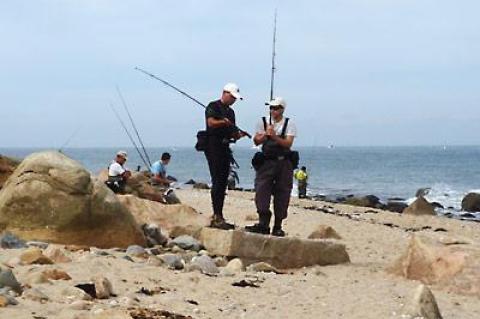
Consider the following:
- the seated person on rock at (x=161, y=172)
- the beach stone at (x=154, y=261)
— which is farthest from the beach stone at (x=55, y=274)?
the seated person on rock at (x=161, y=172)

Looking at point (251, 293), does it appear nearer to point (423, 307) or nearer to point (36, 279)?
point (423, 307)

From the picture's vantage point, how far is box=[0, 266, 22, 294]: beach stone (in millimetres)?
5703

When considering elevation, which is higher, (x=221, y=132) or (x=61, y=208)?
(x=221, y=132)

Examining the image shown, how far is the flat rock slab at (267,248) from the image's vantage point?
28.0ft

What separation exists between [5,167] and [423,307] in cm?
755

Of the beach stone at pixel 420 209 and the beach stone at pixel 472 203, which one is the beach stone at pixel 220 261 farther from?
the beach stone at pixel 472 203

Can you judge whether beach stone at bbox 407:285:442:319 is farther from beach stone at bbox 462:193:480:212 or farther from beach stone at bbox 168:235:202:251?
beach stone at bbox 462:193:480:212

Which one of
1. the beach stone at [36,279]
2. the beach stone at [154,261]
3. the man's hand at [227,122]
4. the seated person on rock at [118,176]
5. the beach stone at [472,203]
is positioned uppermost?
the man's hand at [227,122]

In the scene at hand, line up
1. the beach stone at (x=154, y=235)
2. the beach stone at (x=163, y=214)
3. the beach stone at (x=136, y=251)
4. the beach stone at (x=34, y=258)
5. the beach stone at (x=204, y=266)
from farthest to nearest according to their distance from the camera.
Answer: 1. the beach stone at (x=163, y=214)
2. the beach stone at (x=154, y=235)
3. the beach stone at (x=136, y=251)
4. the beach stone at (x=204, y=266)
5. the beach stone at (x=34, y=258)

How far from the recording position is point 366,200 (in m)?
32.5

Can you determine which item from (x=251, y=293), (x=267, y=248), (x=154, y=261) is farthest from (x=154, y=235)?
(x=251, y=293)

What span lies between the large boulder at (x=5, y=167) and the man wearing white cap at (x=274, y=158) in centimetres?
440

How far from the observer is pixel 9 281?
5.73 metres

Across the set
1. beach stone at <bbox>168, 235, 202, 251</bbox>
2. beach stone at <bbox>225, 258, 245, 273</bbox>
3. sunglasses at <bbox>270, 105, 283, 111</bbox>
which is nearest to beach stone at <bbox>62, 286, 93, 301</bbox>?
beach stone at <bbox>225, 258, 245, 273</bbox>
